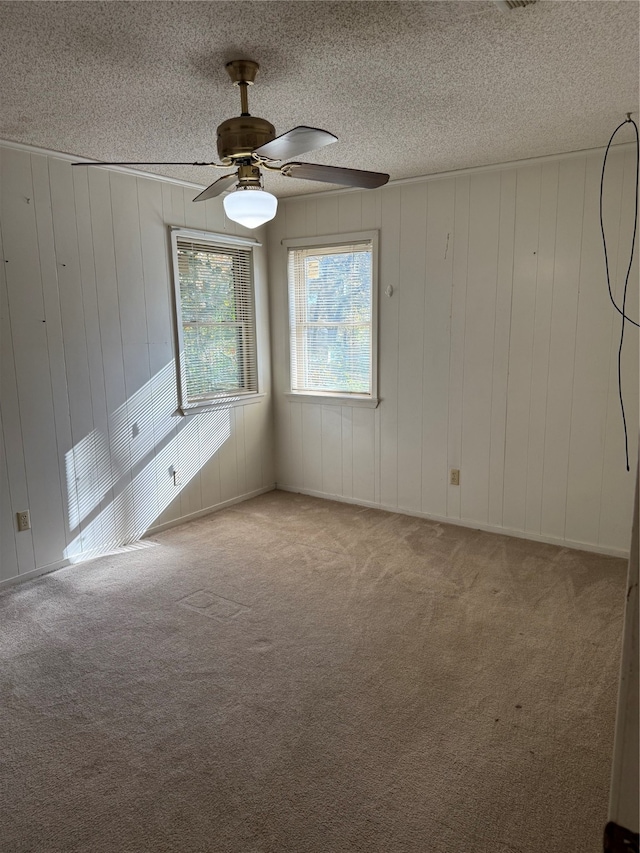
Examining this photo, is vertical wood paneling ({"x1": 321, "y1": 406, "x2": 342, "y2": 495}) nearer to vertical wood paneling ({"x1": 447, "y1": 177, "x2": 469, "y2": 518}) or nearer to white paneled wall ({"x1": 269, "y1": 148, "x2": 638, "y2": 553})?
white paneled wall ({"x1": 269, "y1": 148, "x2": 638, "y2": 553})

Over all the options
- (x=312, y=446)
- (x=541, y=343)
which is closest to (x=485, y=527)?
(x=541, y=343)

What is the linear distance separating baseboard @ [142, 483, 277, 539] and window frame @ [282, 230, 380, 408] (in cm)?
86

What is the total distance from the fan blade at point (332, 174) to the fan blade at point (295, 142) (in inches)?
5.3

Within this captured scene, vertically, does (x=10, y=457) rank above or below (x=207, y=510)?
above

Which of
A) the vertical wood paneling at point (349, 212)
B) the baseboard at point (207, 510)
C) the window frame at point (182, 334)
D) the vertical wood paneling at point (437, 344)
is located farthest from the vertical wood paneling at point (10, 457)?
the vertical wood paneling at point (437, 344)

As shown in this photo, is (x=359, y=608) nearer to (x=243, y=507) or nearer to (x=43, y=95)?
(x=243, y=507)

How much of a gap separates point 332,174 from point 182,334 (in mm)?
2170

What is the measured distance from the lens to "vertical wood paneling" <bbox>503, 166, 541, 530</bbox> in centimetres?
366

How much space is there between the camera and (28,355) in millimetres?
3314

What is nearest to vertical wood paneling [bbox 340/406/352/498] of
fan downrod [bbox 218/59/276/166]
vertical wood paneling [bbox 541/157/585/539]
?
vertical wood paneling [bbox 541/157/585/539]

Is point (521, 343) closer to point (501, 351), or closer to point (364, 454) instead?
point (501, 351)

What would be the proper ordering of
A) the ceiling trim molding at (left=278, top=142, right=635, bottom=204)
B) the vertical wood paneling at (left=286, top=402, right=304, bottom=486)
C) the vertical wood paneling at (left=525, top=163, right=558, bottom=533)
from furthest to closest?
the vertical wood paneling at (left=286, top=402, right=304, bottom=486) → the vertical wood paneling at (left=525, top=163, right=558, bottom=533) → the ceiling trim molding at (left=278, top=142, right=635, bottom=204)

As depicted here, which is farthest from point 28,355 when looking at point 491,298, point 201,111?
point 491,298

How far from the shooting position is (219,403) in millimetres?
4562
